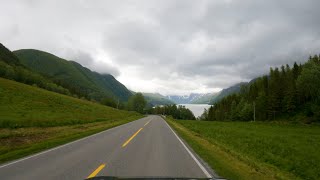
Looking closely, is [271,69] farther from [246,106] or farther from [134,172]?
[134,172]

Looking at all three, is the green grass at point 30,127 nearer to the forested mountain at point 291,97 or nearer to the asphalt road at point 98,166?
the asphalt road at point 98,166

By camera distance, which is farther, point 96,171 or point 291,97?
point 291,97

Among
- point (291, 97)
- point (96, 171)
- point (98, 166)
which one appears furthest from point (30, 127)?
point (291, 97)

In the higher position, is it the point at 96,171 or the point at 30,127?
the point at 30,127

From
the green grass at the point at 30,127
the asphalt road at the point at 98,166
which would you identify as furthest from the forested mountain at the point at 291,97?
the asphalt road at the point at 98,166

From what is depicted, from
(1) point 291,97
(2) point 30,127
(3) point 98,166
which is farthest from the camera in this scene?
(1) point 291,97

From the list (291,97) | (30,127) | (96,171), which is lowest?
(96,171)

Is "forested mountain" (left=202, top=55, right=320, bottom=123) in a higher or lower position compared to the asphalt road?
higher

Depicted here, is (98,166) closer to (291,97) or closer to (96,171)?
(96,171)

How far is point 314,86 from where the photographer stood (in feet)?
258

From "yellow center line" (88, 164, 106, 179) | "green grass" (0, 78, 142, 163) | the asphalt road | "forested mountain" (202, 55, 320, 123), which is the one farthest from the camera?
"forested mountain" (202, 55, 320, 123)

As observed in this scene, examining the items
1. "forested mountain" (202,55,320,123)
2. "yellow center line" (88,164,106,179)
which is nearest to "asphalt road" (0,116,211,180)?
"yellow center line" (88,164,106,179)

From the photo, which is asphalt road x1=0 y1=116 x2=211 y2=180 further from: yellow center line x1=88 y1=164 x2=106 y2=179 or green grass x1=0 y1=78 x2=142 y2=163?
green grass x1=0 y1=78 x2=142 y2=163

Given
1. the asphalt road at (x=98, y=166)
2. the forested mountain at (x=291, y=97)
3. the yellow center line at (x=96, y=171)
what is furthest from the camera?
the forested mountain at (x=291, y=97)
